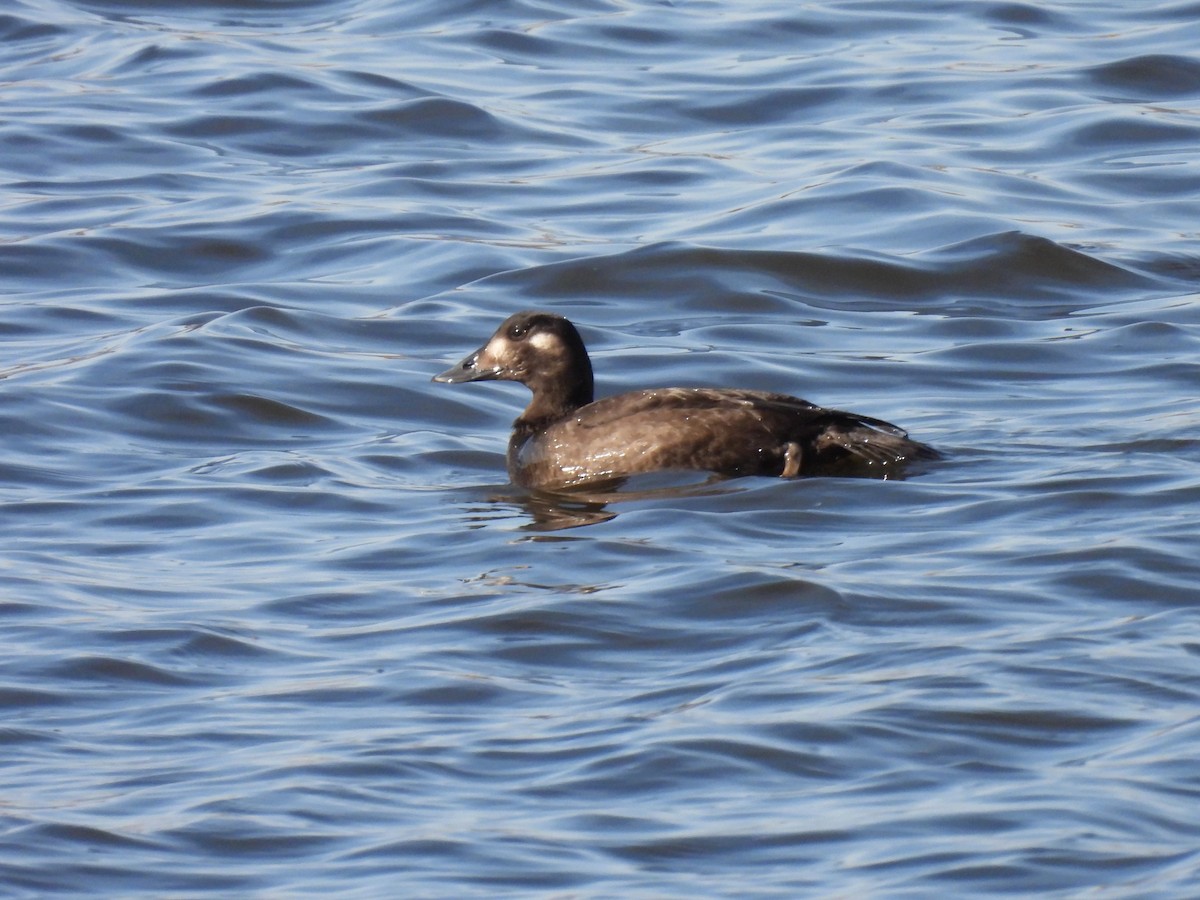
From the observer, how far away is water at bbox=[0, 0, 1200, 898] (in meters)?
5.68

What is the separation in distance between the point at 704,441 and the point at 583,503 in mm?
528

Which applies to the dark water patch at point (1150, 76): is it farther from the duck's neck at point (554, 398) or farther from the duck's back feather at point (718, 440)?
the duck's back feather at point (718, 440)

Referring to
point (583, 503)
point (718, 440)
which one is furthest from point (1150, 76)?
point (583, 503)

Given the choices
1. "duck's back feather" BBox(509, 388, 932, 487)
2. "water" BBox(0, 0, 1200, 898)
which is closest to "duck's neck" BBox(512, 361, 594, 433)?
"water" BBox(0, 0, 1200, 898)

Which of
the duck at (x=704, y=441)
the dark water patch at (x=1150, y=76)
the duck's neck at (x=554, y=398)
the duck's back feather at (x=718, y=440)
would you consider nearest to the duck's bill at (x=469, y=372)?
the duck's neck at (x=554, y=398)

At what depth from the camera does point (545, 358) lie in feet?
32.8

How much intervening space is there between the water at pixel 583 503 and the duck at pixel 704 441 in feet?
0.47

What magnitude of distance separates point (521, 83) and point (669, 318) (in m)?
5.68

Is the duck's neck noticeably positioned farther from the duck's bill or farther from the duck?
the duck's bill

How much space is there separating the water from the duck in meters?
0.14

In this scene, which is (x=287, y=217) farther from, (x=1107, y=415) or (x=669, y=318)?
(x=1107, y=415)

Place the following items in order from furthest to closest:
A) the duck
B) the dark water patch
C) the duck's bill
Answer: the dark water patch
the duck's bill
the duck

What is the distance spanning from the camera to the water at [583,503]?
5.68 m

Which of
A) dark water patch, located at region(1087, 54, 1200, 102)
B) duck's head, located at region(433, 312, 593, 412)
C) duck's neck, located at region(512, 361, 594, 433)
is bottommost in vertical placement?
duck's neck, located at region(512, 361, 594, 433)
